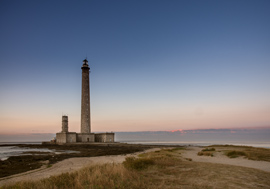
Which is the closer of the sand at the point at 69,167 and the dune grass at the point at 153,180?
the dune grass at the point at 153,180

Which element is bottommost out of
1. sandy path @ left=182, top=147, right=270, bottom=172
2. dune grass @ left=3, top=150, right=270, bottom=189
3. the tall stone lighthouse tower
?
sandy path @ left=182, top=147, right=270, bottom=172

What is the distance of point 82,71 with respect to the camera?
60.2 m

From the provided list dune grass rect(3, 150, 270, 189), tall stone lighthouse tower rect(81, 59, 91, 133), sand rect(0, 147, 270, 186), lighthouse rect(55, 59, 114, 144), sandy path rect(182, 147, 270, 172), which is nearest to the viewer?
dune grass rect(3, 150, 270, 189)

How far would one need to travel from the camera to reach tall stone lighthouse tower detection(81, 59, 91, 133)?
56.0 m

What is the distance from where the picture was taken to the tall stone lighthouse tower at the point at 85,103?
56.0 m

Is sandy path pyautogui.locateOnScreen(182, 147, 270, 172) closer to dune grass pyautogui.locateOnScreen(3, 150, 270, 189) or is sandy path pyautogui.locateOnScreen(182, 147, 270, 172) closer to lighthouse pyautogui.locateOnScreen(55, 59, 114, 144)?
dune grass pyautogui.locateOnScreen(3, 150, 270, 189)

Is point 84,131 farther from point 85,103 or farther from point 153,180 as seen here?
point 153,180

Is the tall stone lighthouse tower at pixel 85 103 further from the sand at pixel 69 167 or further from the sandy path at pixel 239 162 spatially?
the sandy path at pixel 239 162

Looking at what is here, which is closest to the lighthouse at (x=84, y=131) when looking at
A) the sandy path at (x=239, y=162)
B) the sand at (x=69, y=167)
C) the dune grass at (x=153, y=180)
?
the sand at (x=69, y=167)

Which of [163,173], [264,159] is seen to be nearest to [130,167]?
[163,173]

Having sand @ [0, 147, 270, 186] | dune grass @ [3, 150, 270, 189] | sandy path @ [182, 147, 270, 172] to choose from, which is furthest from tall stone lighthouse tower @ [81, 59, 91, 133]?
dune grass @ [3, 150, 270, 189]

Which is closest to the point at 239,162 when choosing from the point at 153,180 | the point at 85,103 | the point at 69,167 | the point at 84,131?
the point at 153,180

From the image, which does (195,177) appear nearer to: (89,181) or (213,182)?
(213,182)

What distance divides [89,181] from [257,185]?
6.61m
